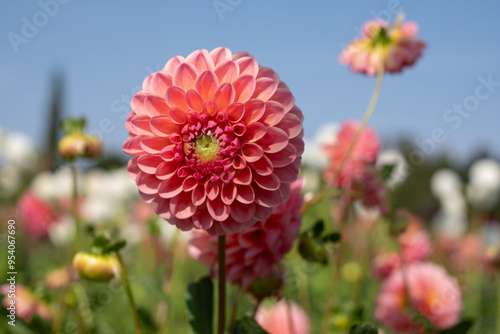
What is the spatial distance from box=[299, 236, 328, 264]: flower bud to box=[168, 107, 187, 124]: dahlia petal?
342 mm

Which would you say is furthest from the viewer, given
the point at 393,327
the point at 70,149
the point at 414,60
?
the point at 393,327

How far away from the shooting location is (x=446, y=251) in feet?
14.5

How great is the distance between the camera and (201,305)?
0.84 m

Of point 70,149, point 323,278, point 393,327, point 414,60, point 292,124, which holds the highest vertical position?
point 414,60

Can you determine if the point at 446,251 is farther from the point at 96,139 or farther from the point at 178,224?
the point at 178,224

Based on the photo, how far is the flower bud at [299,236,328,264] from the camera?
88cm

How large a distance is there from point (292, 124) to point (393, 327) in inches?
47.0

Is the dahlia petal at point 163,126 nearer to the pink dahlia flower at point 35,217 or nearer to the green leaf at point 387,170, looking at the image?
the green leaf at point 387,170

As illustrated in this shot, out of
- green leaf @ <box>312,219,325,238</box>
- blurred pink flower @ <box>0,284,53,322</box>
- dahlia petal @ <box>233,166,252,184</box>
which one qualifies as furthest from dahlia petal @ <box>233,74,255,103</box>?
blurred pink flower @ <box>0,284,53,322</box>

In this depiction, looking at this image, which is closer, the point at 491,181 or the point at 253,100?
the point at 253,100

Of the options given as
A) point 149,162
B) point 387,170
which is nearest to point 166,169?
point 149,162

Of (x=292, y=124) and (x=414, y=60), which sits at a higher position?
(x=414, y=60)

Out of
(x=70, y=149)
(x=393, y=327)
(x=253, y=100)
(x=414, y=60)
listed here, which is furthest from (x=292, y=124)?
(x=393, y=327)

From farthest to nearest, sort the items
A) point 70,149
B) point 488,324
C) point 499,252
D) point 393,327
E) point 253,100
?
point 488,324 → point 499,252 → point 393,327 → point 70,149 → point 253,100
